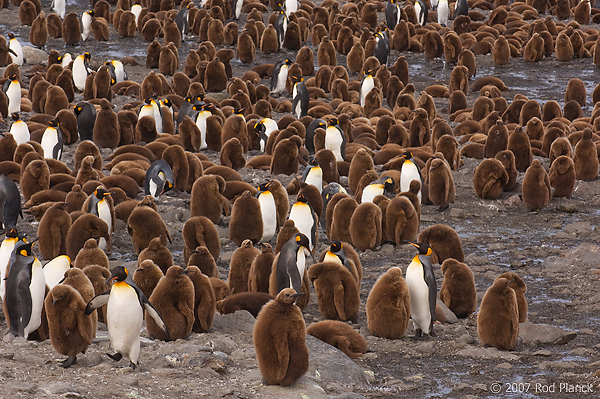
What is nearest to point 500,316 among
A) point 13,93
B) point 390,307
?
point 390,307

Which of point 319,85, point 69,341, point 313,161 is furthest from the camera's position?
point 319,85

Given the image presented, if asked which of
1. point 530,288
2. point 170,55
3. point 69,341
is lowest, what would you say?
point 530,288

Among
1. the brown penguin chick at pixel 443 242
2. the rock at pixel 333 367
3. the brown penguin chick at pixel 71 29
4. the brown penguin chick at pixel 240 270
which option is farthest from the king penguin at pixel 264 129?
the brown penguin chick at pixel 71 29

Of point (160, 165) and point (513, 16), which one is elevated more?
point (513, 16)

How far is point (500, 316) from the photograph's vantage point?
20.1 feet

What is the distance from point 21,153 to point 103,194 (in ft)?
9.82

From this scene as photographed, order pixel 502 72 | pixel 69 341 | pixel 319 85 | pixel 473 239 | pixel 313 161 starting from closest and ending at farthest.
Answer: pixel 69 341 < pixel 473 239 < pixel 313 161 < pixel 319 85 < pixel 502 72

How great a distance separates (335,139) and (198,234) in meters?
4.47

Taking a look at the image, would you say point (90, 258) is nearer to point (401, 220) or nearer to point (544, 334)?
point (401, 220)

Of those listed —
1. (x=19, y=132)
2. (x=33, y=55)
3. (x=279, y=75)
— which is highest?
(x=33, y=55)

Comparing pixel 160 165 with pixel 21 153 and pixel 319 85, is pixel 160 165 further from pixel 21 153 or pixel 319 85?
pixel 319 85

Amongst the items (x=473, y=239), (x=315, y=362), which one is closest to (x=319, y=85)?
(x=473, y=239)

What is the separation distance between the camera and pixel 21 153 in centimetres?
1075

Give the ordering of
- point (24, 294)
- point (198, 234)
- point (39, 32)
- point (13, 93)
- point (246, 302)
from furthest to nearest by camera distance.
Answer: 1. point (39, 32)
2. point (13, 93)
3. point (198, 234)
4. point (246, 302)
5. point (24, 294)
